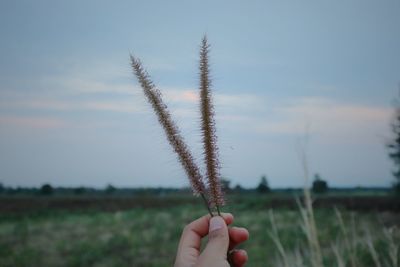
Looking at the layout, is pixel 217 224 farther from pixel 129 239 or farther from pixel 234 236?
pixel 129 239

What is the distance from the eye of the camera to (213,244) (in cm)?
127

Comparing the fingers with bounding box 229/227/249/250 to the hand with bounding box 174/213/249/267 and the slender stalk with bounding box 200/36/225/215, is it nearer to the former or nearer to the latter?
the hand with bounding box 174/213/249/267

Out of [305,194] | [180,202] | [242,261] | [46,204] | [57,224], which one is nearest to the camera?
[242,261]

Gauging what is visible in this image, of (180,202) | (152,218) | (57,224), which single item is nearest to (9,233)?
(57,224)

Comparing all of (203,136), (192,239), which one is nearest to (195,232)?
(192,239)

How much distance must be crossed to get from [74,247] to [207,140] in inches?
781

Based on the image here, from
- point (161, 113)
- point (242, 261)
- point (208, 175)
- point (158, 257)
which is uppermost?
point (161, 113)

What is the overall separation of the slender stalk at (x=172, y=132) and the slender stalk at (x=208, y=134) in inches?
0.8

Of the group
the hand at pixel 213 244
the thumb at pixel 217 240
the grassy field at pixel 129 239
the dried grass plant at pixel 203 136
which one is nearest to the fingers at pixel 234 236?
the hand at pixel 213 244

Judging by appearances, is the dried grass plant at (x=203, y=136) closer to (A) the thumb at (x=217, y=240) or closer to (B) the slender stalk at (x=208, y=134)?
(B) the slender stalk at (x=208, y=134)

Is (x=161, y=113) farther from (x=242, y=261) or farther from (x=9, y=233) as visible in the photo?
(x=9, y=233)

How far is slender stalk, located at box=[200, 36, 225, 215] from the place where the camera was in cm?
105

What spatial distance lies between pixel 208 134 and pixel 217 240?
0.31 meters

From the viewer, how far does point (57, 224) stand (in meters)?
27.7
